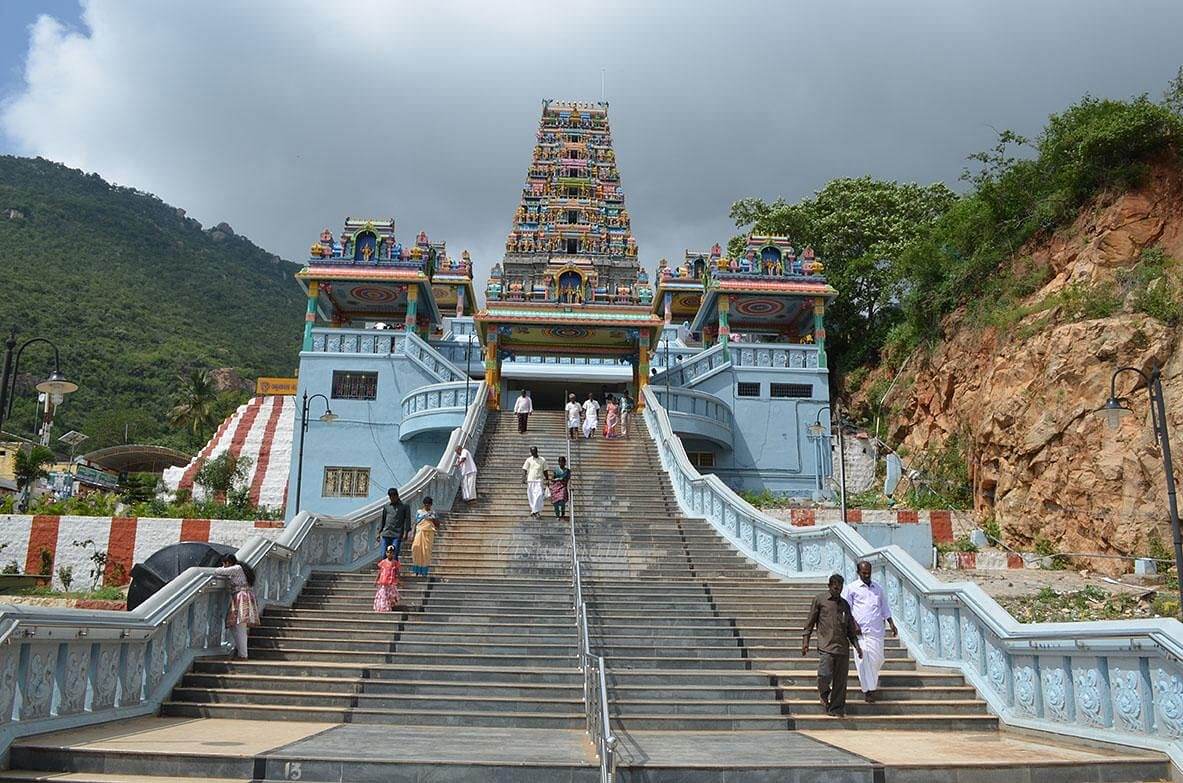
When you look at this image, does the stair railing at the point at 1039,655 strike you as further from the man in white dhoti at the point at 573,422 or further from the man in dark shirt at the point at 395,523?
the man in white dhoti at the point at 573,422

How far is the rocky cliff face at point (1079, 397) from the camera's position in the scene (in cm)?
1859

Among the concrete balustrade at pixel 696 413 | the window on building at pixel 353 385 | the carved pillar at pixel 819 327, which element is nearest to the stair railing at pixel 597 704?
the concrete balustrade at pixel 696 413

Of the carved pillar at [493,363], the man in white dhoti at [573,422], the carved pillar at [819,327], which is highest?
the carved pillar at [819,327]

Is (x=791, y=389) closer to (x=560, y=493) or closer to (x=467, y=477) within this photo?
(x=560, y=493)

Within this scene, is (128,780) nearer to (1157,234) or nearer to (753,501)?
(753,501)

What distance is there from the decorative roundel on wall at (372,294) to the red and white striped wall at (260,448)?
16.0 feet

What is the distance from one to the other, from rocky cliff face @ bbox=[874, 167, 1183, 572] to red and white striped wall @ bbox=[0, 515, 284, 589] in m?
18.0

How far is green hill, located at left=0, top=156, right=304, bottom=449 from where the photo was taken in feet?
225

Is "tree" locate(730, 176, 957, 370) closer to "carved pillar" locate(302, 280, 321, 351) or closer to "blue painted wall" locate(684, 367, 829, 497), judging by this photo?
"blue painted wall" locate(684, 367, 829, 497)

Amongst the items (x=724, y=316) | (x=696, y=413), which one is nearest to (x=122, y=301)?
(x=724, y=316)

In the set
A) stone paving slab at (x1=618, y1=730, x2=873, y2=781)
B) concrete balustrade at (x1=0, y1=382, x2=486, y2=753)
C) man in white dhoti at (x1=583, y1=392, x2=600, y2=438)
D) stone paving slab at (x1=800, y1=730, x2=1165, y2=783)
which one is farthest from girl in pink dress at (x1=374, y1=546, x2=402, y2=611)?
man in white dhoti at (x1=583, y1=392, x2=600, y2=438)

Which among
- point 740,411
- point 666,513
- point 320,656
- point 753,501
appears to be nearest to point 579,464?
point 666,513

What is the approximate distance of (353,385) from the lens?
2859cm

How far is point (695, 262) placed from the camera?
46344 mm
